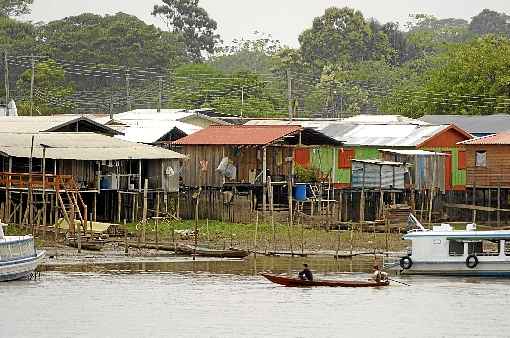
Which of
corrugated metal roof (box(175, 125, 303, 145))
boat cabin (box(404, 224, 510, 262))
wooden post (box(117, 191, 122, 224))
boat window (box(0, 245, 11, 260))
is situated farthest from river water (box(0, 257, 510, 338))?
corrugated metal roof (box(175, 125, 303, 145))

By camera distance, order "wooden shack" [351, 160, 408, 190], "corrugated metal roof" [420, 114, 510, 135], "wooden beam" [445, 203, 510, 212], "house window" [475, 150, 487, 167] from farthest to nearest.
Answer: "corrugated metal roof" [420, 114, 510, 135] < "house window" [475, 150, 487, 167] < "wooden beam" [445, 203, 510, 212] < "wooden shack" [351, 160, 408, 190]

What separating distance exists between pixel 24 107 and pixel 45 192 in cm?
3262

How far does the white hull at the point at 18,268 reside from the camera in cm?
3978

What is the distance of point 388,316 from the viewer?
1471 inches

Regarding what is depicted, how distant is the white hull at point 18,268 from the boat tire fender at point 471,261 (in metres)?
12.3

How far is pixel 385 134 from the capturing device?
206 ft

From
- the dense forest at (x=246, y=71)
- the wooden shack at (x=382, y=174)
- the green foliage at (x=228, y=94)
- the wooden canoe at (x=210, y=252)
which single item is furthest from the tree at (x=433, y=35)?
the wooden canoe at (x=210, y=252)

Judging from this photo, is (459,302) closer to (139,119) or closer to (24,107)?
(139,119)

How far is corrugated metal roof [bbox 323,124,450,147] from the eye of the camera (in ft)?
202

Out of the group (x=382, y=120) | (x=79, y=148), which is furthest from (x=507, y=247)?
(x=382, y=120)

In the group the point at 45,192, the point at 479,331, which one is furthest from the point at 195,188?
the point at 479,331

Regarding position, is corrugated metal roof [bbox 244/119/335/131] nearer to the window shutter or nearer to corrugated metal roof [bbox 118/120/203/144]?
corrugated metal roof [bbox 118/120/203/144]

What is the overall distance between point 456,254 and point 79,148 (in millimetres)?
16309

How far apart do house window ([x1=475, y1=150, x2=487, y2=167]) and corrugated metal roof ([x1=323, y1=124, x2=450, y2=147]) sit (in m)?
2.09
